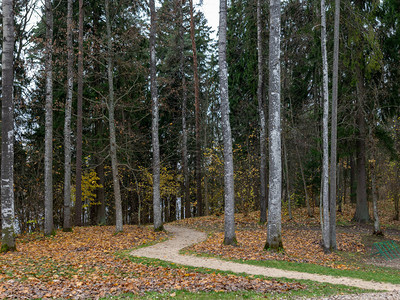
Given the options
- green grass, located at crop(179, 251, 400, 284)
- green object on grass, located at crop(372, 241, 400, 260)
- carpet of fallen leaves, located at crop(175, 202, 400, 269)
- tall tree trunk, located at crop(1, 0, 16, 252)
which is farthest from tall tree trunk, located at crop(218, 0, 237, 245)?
tall tree trunk, located at crop(1, 0, 16, 252)

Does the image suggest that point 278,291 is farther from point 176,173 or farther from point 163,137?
point 163,137

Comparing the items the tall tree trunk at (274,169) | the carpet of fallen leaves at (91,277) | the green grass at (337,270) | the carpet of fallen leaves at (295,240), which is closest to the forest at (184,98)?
the tall tree trunk at (274,169)

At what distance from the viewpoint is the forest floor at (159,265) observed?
6.87m

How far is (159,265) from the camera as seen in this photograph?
9312 millimetres

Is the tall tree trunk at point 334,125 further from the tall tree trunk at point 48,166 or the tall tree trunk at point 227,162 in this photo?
the tall tree trunk at point 48,166

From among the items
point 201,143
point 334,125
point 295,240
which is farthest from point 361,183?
point 201,143

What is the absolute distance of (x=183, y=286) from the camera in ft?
23.2

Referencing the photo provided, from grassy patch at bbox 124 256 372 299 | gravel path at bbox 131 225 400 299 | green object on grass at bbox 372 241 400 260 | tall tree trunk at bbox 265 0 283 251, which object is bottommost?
green object on grass at bbox 372 241 400 260

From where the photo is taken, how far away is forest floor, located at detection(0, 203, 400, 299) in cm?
687

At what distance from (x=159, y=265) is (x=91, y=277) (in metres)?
2.15

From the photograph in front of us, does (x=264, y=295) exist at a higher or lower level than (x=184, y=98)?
lower

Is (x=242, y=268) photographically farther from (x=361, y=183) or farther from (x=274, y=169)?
(x=361, y=183)

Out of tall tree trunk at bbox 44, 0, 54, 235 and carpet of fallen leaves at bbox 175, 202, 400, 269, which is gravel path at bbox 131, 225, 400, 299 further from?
tall tree trunk at bbox 44, 0, 54, 235

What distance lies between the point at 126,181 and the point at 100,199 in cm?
537
